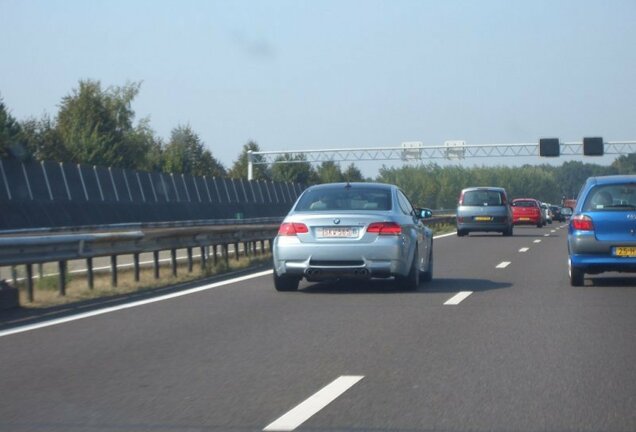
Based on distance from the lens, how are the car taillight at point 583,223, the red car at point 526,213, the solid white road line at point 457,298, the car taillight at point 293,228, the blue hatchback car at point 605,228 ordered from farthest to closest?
1. the red car at point 526,213
2. the car taillight at point 583,223
3. the blue hatchback car at point 605,228
4. the car taillight at point 293,228
5. the solid white road line at point 457,298

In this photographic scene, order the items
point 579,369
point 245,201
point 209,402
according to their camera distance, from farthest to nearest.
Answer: point 245,201 < point 579,369 < point 209,402

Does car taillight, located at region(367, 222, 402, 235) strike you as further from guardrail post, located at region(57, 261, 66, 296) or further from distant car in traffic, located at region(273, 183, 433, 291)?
guardrail post, located at region(57, 261, 66, 296)

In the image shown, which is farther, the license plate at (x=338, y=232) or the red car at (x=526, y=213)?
the red car at (x=526, y=213)

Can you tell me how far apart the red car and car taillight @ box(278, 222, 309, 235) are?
39.5 meters

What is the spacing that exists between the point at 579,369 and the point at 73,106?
9527 centimetres

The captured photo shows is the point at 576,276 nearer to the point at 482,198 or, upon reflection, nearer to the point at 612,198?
the point at 612,198

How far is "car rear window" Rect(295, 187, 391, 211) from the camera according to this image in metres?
15.4

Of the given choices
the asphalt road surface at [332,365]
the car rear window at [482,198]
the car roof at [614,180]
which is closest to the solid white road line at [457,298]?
the asphalt road surface at [332,365]

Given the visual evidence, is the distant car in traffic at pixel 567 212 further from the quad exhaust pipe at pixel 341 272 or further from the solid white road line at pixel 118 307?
the solid white road line at pixel 118 307

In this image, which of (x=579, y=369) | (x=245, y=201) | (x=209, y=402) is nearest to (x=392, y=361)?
(x=579, y=369)

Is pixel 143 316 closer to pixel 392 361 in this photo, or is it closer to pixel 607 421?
pixel 392 361

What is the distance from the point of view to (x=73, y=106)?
329ft

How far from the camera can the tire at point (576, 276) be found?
52.2ft

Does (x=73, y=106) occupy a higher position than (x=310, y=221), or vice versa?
(x=73, y=106)
